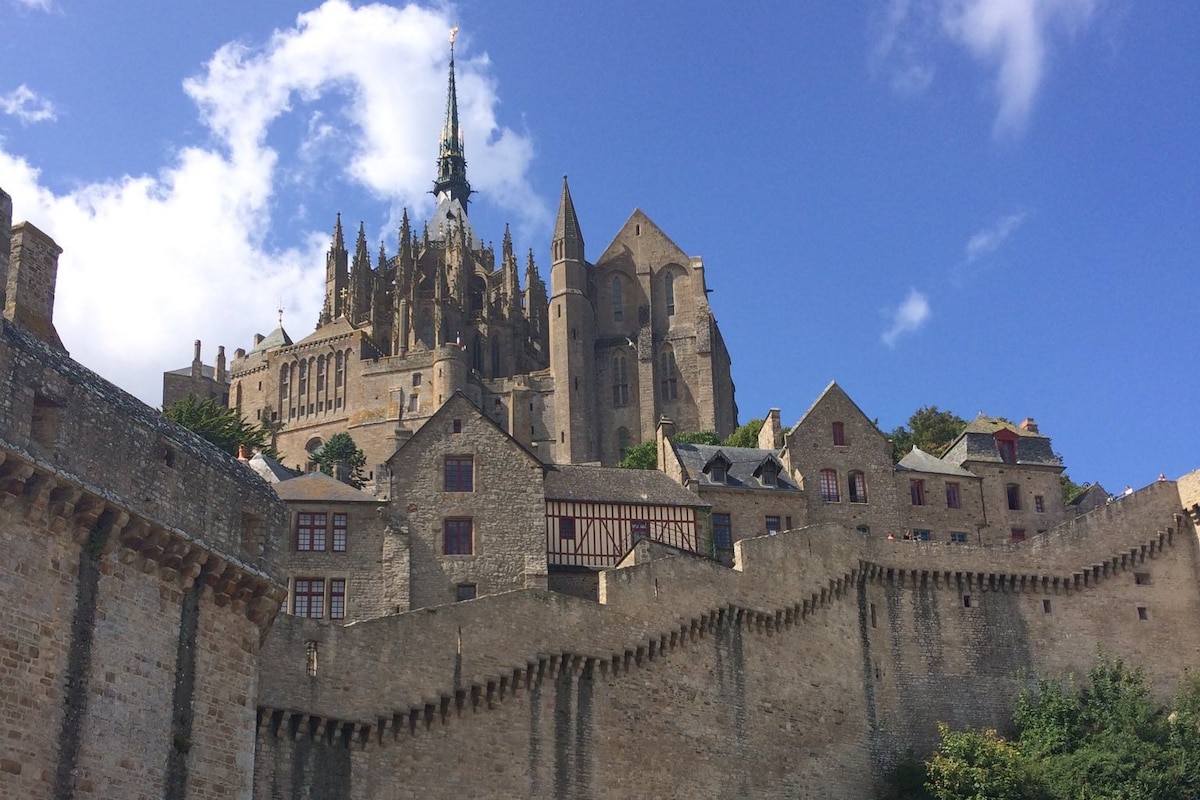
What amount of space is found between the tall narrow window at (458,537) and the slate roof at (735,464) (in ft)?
31.3

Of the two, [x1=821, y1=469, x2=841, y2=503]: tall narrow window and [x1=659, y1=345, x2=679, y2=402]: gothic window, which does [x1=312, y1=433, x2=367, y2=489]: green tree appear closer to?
[x1=659, y1=345, x2=679, y2=402]: gothic window

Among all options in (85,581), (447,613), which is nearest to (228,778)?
(85,581)

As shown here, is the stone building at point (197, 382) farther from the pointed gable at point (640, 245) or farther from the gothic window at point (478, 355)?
the pointed gable at point (640, 245)

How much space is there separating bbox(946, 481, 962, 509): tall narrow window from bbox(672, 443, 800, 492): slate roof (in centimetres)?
570

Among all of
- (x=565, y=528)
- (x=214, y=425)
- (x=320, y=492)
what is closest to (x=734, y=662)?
(x=565, y=528)

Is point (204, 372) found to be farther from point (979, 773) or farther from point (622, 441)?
point (979, 773)

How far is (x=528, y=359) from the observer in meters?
97.8

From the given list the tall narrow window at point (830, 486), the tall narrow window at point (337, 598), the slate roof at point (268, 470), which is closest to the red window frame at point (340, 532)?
the tall narrow window at point (337, 598)

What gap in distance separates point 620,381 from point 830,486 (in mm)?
41444

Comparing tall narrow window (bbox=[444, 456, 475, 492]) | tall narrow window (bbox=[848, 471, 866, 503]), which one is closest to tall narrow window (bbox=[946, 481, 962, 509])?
tall narrow window (bbox=[848, 471, 866, 503])

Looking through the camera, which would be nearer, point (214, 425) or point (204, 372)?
point (214, 425)

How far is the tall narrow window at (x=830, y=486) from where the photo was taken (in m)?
47.4

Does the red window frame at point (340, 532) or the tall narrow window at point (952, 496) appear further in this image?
the tall narrow window at point (952, 496)

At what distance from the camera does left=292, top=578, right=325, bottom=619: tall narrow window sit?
37625 millimetres
